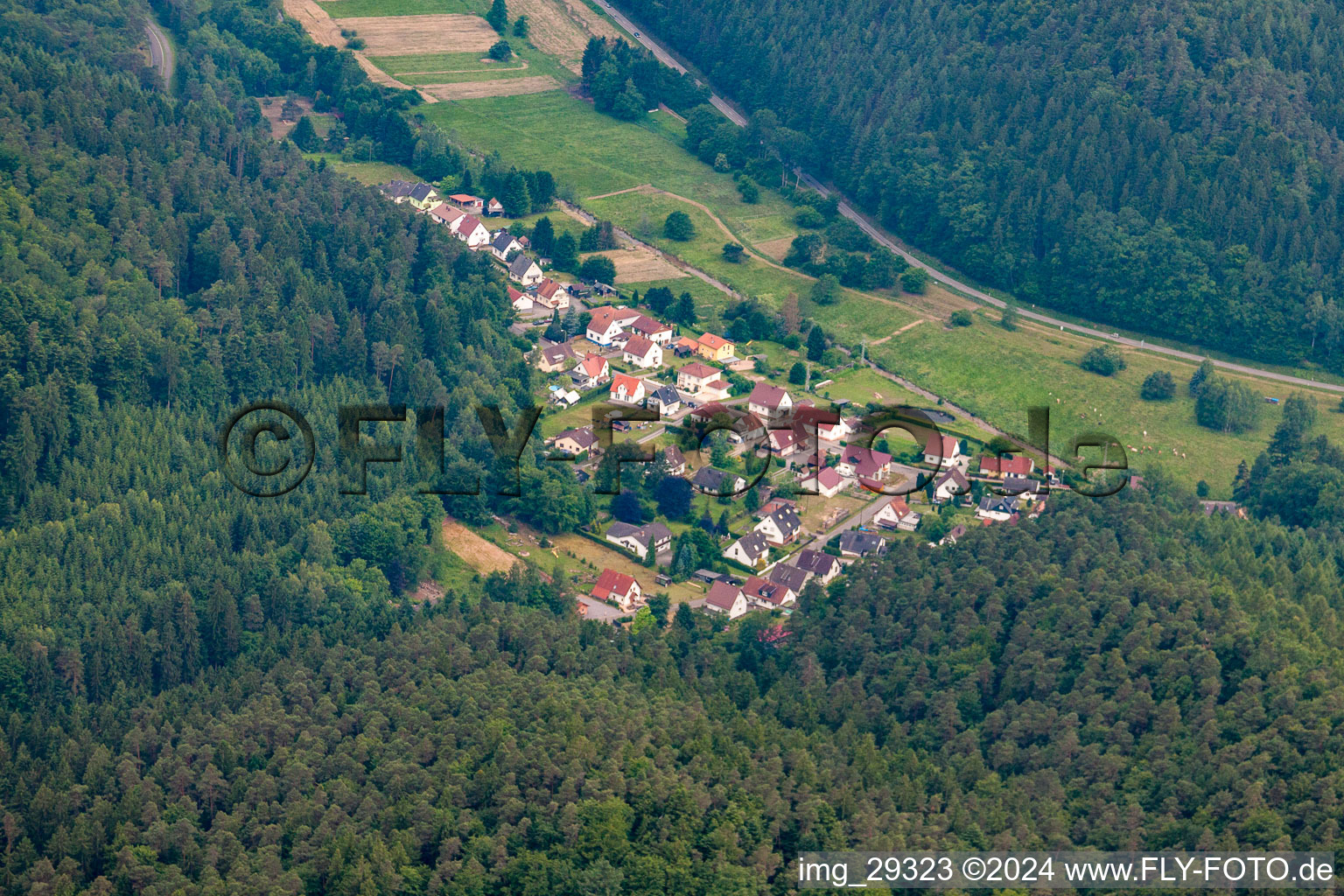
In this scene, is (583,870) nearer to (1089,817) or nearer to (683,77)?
(1089,817)

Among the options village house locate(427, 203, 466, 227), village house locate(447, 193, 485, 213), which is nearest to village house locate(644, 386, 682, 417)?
village house locate(427, 203, 466, 227)

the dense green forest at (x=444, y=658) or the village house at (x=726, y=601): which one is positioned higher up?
the dense green forest at (x=444, y=658)

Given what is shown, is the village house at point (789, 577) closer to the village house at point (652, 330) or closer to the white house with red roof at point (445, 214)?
the village house at point (652, 330)

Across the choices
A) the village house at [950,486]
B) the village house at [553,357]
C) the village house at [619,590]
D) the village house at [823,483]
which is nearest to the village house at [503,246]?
the village house at [553,357]

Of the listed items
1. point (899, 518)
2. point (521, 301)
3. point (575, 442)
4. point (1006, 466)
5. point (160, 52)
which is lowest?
point (521, 301)

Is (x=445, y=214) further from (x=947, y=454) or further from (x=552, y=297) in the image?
(x=947, y=454)

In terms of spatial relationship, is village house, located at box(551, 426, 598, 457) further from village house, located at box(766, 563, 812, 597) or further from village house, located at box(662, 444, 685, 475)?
village house, located at box(766, 563, 812, 597)

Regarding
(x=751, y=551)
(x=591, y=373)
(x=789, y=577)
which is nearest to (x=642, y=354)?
(x=591, y=373)
